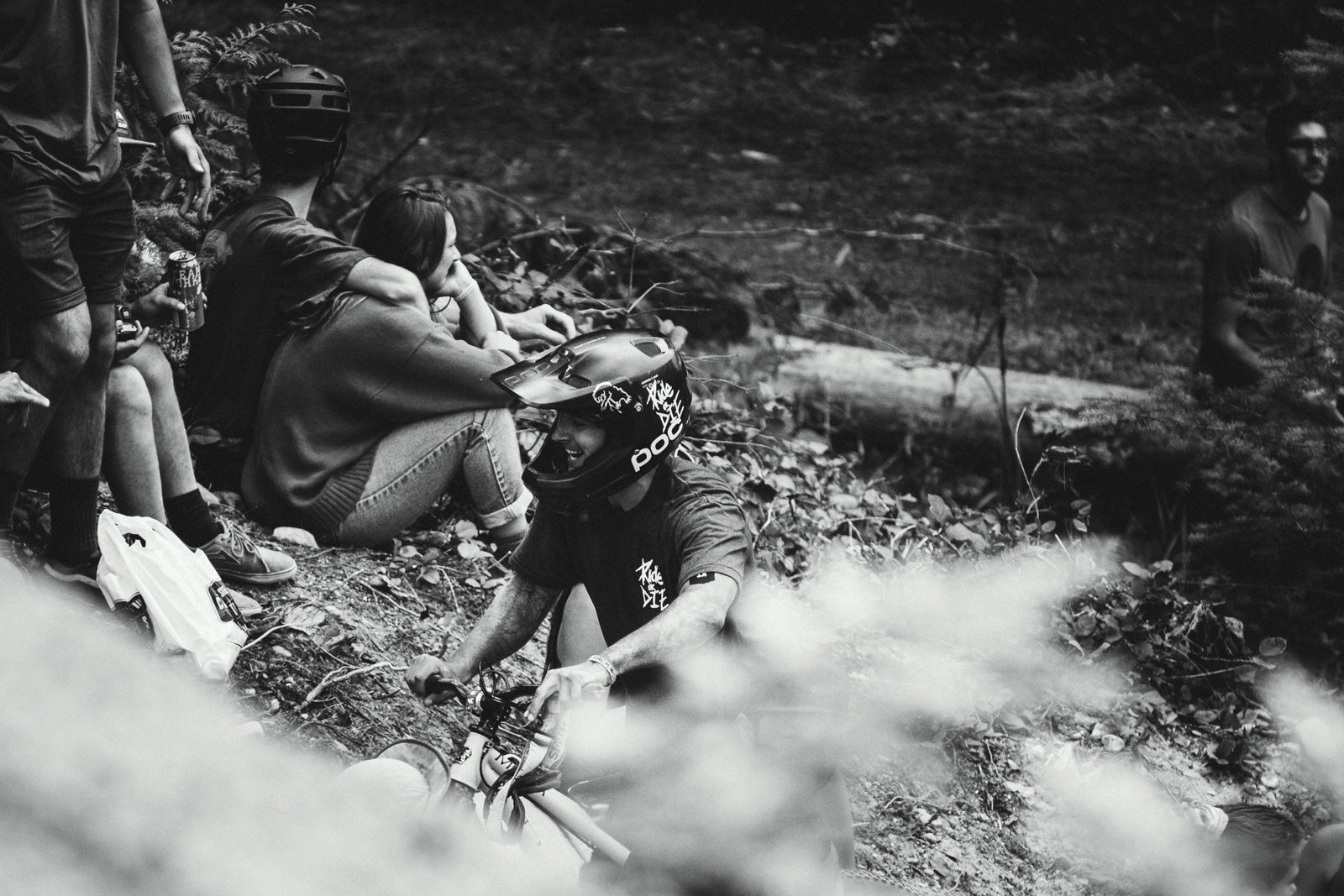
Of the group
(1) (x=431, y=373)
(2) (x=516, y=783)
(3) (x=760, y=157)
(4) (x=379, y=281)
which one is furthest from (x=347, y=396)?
(3) (x=760, y=157)

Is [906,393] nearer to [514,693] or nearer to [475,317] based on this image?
[475,317]

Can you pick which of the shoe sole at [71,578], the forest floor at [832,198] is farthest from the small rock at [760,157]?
the shoe sole at [71,578]

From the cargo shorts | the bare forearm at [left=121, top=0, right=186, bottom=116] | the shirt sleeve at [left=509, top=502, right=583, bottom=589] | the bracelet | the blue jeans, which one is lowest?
the blue jeans

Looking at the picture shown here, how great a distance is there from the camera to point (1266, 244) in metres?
6.64

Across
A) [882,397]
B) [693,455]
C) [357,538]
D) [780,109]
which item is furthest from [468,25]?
[357,538]

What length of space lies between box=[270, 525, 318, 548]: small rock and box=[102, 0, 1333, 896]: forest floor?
0.21ft

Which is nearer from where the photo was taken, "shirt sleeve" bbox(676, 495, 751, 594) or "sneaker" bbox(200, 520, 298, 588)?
"shirt sleeve" bbox(676, 495, 751, 594)

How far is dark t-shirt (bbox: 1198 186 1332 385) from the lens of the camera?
6617mm

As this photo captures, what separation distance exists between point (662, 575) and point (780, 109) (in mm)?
10742

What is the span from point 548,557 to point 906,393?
180 inches

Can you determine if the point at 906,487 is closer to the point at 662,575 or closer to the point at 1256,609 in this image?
the point at 1256,609

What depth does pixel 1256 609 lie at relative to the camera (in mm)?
6254

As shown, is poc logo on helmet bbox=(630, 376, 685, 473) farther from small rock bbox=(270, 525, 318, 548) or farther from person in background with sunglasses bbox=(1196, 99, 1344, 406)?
person in background with sunglasses bbox=(1196, 99, 1344, 406)

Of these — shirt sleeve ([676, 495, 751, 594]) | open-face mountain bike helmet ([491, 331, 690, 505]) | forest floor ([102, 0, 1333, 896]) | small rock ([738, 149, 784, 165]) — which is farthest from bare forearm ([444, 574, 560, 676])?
small rock ([738, 149, 784, 165])
